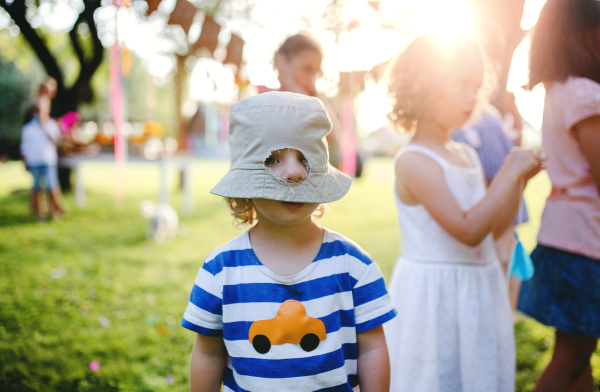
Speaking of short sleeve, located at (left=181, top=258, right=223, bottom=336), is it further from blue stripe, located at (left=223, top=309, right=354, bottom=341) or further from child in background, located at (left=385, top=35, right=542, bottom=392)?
child in background, located at (left=385, top=35, right=542, bottom=392)

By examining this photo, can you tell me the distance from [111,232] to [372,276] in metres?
6.60

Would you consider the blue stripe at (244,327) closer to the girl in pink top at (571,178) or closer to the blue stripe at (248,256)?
the blue stripe at (248,256)

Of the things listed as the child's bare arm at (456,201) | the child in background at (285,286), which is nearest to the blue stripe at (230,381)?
the child in background at (285,286)

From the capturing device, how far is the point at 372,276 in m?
1.33

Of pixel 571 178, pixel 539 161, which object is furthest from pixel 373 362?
pixel 571 178

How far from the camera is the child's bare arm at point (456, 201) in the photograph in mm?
1586

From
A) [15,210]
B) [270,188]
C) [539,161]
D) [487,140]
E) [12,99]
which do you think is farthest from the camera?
[12,99]

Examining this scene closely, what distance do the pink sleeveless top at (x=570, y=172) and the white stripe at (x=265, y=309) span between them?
4.00ft

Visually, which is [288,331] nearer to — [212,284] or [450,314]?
[212,284]

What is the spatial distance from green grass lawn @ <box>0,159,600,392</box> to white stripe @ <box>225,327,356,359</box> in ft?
5.18

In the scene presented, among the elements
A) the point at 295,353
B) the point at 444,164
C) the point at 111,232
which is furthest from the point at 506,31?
the point at 111,232

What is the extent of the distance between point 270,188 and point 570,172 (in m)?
1.39

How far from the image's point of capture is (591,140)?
170 centimetres

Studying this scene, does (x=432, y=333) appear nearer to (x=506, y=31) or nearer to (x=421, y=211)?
(x=421, y=211)
